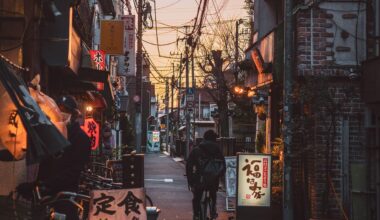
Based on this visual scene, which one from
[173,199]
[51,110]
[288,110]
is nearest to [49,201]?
[51,110]

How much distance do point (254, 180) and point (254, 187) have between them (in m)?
0.15

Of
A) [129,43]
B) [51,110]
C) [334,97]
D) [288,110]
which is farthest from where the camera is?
[129,43]

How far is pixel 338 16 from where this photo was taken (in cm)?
1289

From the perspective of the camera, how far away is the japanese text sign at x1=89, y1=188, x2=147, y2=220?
24.1ft

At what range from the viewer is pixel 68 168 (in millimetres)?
6594

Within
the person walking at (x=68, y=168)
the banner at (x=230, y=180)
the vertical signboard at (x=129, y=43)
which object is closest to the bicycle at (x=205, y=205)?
the banner at (x=230, y=180)

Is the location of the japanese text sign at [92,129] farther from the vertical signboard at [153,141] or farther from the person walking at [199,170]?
the vertical signboard at [153,141]

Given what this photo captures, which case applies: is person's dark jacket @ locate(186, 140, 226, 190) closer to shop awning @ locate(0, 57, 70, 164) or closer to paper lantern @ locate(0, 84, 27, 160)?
paper lantern @ locate(0, 84, 27, 160)

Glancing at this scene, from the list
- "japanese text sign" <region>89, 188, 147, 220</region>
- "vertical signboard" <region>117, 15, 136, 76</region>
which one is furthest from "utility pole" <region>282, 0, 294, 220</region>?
"vertical signboard" <region>117, 15, 136, 76</region>

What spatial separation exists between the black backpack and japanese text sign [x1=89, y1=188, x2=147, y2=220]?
4.60 metres

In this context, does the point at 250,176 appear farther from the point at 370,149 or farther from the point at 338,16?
the point at 338,16

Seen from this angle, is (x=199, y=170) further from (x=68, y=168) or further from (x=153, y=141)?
(x=153, y=141)

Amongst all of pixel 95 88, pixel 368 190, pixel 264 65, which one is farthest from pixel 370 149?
pixel 95 88

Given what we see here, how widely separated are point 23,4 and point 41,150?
514 centimetres
